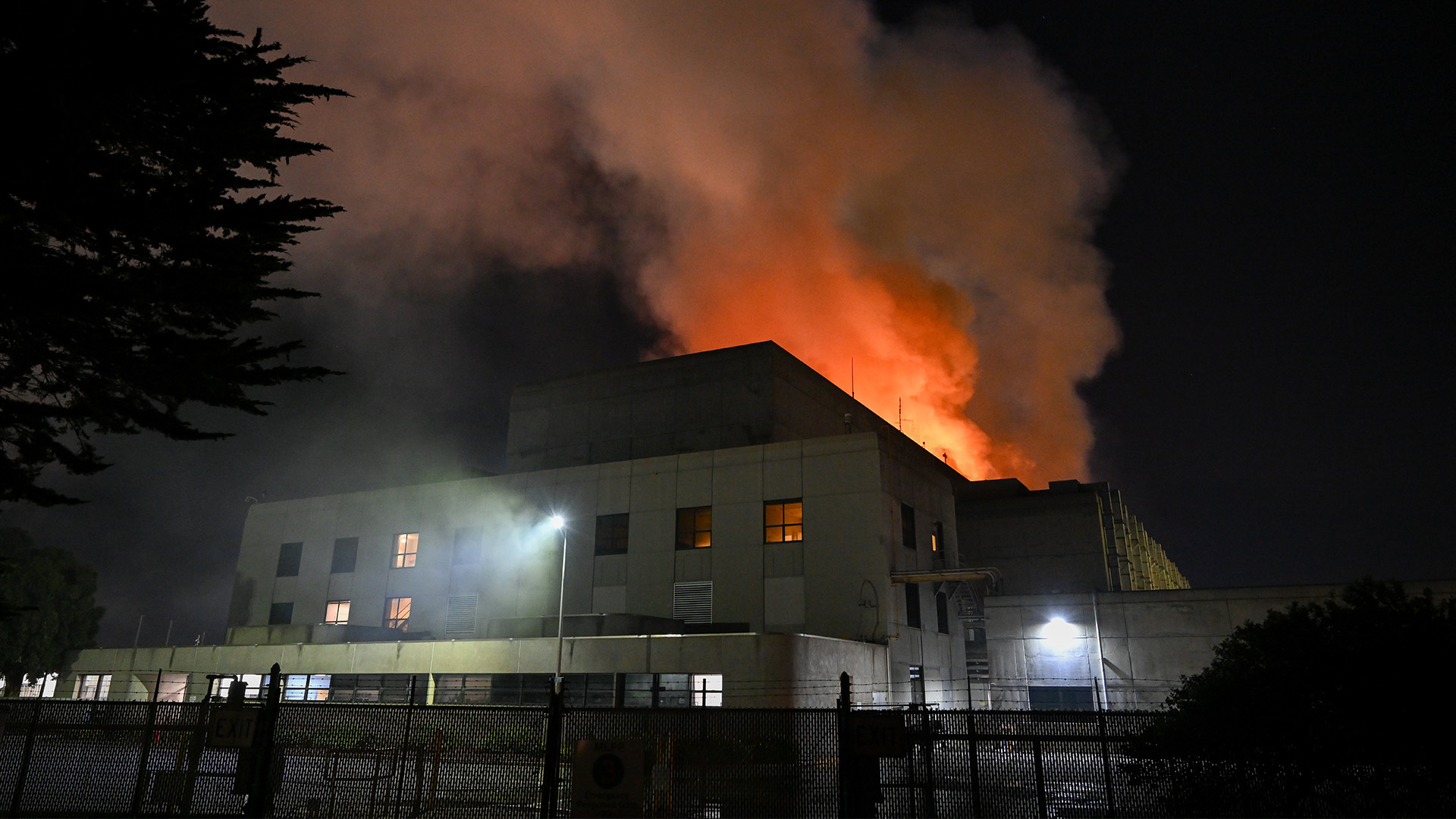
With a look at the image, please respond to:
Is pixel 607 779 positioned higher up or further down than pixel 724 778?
higher up

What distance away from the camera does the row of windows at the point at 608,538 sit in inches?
1658

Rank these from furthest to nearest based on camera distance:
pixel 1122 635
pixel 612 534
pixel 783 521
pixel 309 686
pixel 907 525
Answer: pixel 612 534 → pixel 1122 635 → pixel 907 525 → pixel 783 521 → pixel 309 686

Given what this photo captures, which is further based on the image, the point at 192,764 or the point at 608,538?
the point at 608,538

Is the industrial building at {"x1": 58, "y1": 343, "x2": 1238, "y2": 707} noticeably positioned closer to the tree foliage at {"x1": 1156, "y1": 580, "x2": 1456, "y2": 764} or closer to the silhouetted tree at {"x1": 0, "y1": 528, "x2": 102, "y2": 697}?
the tree foliage at {"x1": 1156, "y1": 580, "x2": 1456, "y2": 764}

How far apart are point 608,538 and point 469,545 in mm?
9114

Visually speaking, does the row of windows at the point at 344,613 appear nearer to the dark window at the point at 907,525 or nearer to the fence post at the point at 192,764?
the dark window at the point at 907,525

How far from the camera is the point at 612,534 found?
46094 millimetres

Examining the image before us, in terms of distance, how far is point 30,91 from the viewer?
9.65 metres

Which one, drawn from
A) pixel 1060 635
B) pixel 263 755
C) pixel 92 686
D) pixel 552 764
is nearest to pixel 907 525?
pixel 1060 635

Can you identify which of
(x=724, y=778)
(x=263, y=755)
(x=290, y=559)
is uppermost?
(x=290, y=559)

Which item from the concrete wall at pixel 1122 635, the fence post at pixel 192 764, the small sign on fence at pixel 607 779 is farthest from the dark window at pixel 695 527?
the small sign on fence at pixel 607 779

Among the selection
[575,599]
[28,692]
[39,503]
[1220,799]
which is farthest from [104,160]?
[28,692]

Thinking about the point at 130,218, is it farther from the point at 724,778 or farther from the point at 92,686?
the point at 92,686

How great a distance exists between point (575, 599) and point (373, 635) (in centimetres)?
1076
